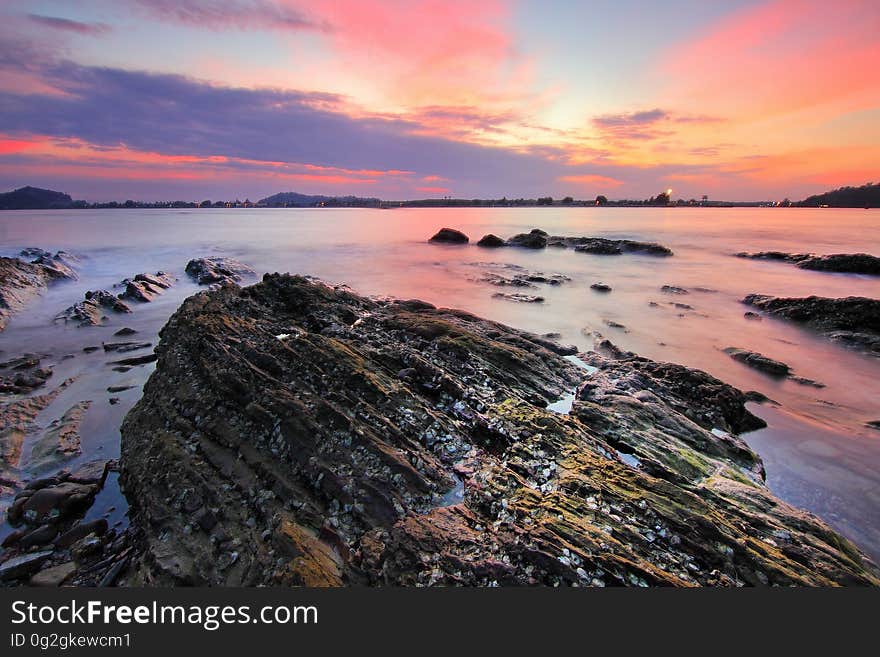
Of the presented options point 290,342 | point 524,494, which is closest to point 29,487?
point 290,342

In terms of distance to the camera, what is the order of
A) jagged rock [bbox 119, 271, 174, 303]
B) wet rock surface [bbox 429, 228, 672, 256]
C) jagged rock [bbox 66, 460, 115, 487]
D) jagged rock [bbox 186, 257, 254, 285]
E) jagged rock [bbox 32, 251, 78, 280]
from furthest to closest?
wet rock surface [bbox 429, 228, 672, 256]
jagged rock [bbox 186, 257, 254, 285]
jagged rock [bbox 32, 251, 78, 280]
jagged rock [bbox 119, 271, 174, 303]
jagged rock [bbox 66, 460, 115, 487]

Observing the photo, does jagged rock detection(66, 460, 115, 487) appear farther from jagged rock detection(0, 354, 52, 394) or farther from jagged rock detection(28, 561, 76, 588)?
jagged rock detection(0, 354, 52, 394)

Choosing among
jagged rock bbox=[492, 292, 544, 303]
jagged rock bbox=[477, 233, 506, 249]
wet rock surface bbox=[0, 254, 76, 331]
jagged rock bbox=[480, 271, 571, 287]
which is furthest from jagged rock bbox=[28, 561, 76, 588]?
jagged rock bbox=[477, 233, 506, 249]

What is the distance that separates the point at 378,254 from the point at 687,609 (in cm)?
3701

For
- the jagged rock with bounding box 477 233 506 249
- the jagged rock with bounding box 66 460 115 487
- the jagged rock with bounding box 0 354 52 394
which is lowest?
the jagged rock with bounding box 66 460 115 487

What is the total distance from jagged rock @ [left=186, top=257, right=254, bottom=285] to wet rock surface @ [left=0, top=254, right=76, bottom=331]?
7.10 m

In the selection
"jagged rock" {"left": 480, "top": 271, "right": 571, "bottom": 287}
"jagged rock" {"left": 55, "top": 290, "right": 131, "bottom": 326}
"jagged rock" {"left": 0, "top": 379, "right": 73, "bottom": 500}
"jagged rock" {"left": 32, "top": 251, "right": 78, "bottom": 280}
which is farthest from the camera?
"jagged rock" {"left": 32, "top": 251, "right": 78, "bottom": 280}

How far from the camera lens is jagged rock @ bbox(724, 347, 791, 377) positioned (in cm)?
1145

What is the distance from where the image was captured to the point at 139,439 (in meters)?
6.10

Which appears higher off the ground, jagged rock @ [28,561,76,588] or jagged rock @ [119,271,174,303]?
jagged rock @ [119,271,174,303]

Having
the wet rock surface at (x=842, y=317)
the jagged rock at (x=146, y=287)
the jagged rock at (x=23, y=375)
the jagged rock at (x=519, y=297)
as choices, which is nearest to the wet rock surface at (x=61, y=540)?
the jagged rock at (x=23, y=375)

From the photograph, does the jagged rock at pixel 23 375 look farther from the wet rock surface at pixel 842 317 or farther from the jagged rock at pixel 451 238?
the jagged rock at pixel 451 238

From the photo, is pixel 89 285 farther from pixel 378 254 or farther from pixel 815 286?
pixel 815 286

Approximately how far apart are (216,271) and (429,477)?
26.6 meters
